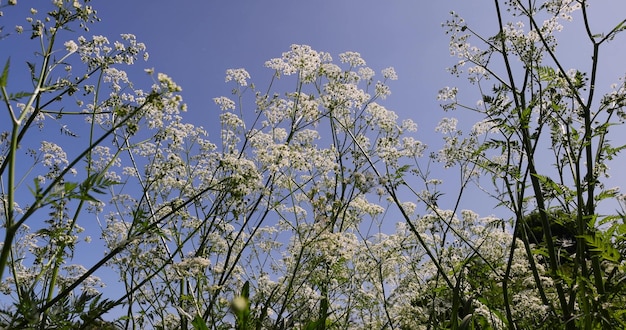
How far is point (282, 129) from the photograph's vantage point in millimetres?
6812

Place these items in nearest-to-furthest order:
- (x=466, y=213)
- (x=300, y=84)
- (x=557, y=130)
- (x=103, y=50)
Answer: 1. (x=557, y=130)
2. (x=103, y=50)
3. (x=300, y=84)
4. (x=466, y=213)

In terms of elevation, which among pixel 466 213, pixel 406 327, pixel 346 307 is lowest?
pixel 406 327

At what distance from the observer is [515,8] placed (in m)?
4.63

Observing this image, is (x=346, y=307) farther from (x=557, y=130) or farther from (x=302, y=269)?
(x=557, y=130)

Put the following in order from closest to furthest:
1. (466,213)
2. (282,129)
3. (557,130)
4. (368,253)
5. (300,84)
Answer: (557,130) → (300,84) → (282,129) → (368,253) → (466,213)

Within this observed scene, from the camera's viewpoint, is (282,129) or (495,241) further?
(495,241)

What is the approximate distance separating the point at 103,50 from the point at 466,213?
6.05m

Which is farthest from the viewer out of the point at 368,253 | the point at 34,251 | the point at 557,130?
the point at 368,253


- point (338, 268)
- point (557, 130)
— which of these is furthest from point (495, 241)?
point (557, 130)

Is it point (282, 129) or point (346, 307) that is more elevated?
point (282, 129)

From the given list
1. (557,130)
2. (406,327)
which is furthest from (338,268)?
(557,130)

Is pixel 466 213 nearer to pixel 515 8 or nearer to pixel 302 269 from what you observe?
pixel 302 269

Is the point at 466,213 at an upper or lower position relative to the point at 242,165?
upper

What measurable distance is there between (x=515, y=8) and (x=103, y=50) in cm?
395
